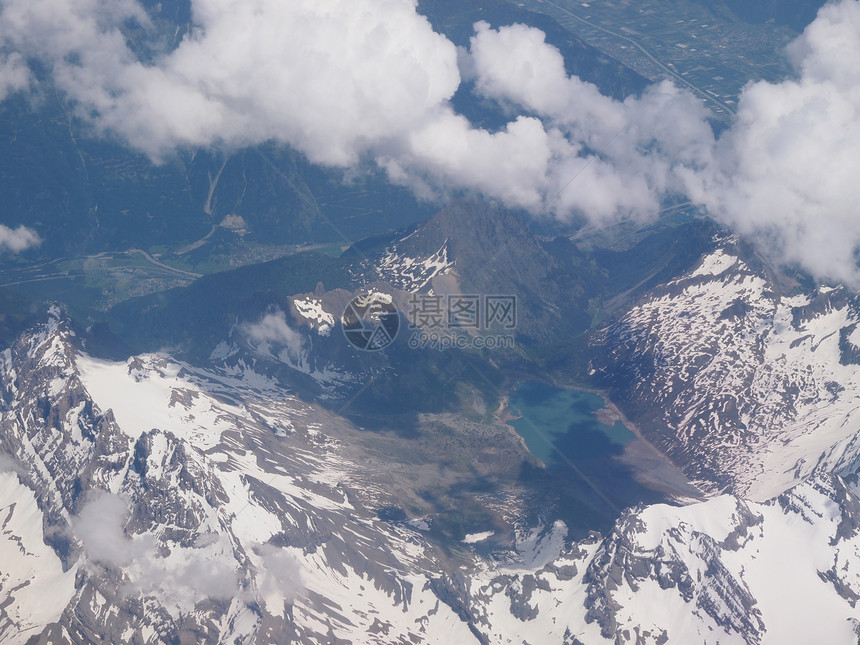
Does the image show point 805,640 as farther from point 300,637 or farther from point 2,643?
point 2,643

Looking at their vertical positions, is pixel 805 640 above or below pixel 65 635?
above

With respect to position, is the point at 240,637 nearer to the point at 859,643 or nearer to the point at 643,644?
the point at 643,644

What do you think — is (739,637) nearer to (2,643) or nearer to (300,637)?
(300,637)

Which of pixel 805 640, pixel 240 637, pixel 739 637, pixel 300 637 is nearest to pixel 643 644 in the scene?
pixel 739 637

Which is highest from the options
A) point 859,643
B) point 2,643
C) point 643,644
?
point 859,643

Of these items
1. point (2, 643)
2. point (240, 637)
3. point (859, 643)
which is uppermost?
point (859, 643)

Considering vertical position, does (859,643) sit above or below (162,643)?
above

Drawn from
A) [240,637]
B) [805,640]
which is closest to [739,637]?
[805,640]

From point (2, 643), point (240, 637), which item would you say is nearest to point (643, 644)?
point (240, 637)
